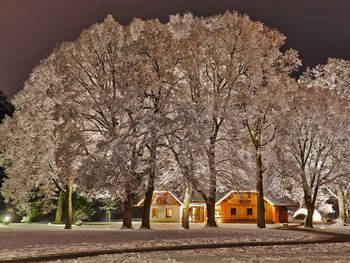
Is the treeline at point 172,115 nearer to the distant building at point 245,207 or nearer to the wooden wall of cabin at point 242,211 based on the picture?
the distant building at point 245,207

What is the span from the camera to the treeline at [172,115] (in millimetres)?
42375

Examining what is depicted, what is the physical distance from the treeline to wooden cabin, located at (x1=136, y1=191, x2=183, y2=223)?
27238 mm

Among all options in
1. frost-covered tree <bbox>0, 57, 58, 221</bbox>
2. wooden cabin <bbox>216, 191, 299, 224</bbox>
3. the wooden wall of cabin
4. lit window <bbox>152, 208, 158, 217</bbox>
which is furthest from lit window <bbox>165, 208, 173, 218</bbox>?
frost-covered tree <bbox>0, 57, 58, 221</bbox>

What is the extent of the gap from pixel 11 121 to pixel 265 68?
25.7 m

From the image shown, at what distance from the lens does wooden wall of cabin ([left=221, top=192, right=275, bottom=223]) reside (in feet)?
247

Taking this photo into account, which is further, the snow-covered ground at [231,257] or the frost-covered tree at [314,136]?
the frost-covered tree at [314,136]

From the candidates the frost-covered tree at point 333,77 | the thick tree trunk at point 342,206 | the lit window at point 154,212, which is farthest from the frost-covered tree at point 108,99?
the lit window at point 154,212

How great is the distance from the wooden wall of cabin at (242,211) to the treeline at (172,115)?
21.7 m

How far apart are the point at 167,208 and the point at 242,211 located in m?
11.2

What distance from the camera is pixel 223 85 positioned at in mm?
47438

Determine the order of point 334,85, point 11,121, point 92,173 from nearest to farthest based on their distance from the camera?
point 92,173 → point 11,121 → point 334,85

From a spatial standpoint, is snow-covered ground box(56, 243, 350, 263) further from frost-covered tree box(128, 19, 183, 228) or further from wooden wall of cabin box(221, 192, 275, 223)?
wooden wall of cabin box(221, 192, 275, 223)

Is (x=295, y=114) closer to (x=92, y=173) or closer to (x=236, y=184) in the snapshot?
(x=236, y=184)

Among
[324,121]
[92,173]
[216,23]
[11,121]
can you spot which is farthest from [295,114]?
[11,121]
